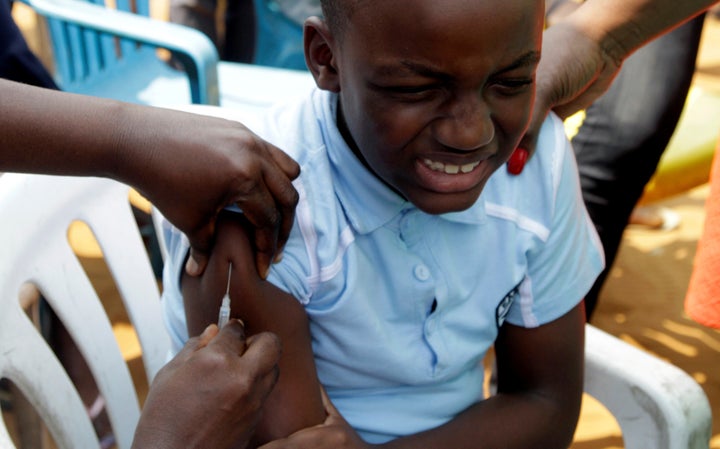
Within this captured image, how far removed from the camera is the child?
109 cm

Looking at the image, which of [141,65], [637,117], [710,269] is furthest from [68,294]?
[141,65]

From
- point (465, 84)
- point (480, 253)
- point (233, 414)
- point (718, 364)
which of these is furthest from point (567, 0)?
point (233, 414)

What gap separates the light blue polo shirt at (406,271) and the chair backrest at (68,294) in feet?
0.80

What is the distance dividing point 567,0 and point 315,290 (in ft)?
6.48

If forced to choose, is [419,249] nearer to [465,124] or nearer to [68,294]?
[465,124]

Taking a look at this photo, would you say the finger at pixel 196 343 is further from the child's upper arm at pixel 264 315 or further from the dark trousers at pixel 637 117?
the dark trousers at pixel 637 117

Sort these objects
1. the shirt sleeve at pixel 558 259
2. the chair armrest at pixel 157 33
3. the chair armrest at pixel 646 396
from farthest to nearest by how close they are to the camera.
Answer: the chair armrest at pixel 157 33, the chair armrest at pixel 646 396, the shirt sleeve at pixel 558 259

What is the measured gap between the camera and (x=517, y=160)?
1.35 meters

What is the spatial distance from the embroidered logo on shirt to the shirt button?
15 centimetres

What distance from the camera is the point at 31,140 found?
3.46 feet

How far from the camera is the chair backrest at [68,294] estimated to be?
139 centimetres

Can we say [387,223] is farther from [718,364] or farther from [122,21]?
[718,364]

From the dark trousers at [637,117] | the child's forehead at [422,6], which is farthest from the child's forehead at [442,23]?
the dark trousers at [637,117]

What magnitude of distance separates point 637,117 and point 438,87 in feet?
4.59
